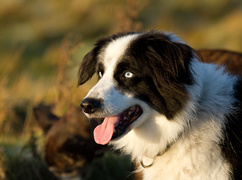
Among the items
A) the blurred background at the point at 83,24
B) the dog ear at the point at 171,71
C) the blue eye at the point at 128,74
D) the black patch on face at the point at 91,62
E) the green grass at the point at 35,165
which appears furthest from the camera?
the blurred background at the point at 83,24

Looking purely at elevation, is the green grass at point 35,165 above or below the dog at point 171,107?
below

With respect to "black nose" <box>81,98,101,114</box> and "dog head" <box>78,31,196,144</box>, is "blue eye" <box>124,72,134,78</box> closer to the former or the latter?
"dog head" <box>78,31,196,144</box>

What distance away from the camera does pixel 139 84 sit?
334 centimetres

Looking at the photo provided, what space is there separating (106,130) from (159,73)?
68 centimetres

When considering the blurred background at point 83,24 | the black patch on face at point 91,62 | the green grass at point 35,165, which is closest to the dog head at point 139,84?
the black patch on face at point 91,62

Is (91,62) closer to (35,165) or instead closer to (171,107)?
(171,107)

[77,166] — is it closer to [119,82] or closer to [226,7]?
[119,82]

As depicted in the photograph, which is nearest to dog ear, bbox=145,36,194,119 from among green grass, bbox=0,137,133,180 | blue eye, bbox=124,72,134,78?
blue eye, bbox=124,72,134,78

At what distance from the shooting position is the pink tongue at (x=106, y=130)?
11.0 feet

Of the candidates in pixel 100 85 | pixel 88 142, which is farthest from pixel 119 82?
pixel 88 142

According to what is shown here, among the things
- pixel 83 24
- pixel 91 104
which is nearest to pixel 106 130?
pixel 91 104

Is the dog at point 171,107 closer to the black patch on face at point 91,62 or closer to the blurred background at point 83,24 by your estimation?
the black patch on face at point 91,62

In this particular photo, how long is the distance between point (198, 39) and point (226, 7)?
3088 mm

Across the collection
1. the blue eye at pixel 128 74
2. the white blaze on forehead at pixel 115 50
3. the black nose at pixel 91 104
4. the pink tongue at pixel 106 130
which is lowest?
the pink tongue at pixel 106 130
